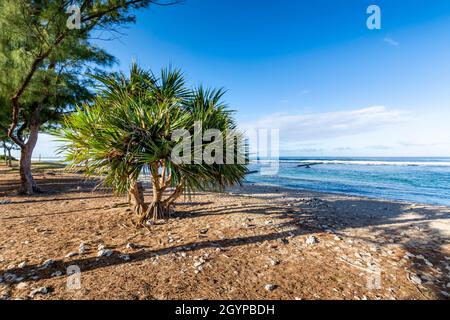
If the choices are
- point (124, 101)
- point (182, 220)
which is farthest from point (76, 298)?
point (124, 101)

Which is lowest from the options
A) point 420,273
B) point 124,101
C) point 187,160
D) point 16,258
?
point 420,273

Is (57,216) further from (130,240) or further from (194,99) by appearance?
(194,99)

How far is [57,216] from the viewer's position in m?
6.37

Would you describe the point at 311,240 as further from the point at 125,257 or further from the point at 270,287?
the point at 125,257

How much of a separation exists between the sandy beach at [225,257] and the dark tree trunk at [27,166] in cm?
496

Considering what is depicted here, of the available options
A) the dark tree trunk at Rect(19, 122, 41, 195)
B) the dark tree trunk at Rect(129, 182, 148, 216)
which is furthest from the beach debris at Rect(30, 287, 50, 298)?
the dark tree trunk at Rect(19, 122, 41, 195)

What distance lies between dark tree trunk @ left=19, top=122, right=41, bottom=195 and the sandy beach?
4965 mm

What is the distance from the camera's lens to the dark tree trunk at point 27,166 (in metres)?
10.2

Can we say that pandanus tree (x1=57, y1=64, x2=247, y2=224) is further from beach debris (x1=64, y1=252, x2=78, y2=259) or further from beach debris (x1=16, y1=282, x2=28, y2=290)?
beach debris (x1=16, y1=282, x2=28, y2=290)

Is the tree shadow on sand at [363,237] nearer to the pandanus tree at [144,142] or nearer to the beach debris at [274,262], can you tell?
the beach debris at [274,262]

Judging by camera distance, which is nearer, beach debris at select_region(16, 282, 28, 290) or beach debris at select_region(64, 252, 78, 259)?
beach debris at select_region(16, 282, 28, 290)

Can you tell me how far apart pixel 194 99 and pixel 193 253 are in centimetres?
400

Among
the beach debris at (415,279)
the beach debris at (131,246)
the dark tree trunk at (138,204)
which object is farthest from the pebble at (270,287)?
the dark tree trunk at (138,204)

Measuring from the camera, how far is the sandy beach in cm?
285
